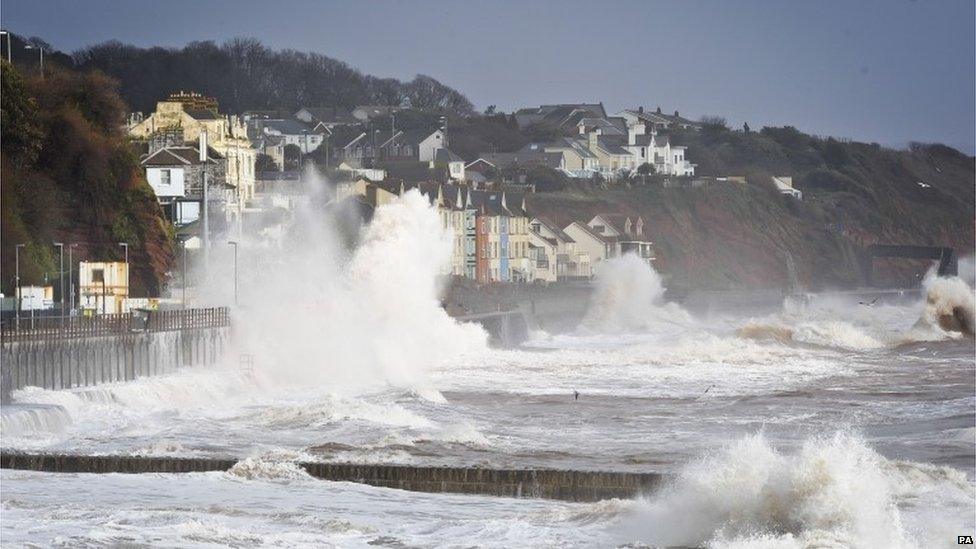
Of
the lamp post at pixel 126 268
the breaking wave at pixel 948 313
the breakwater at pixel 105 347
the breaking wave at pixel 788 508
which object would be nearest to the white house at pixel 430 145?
the breaking wave at pixel 948 313

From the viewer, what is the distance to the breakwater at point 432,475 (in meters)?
25.5

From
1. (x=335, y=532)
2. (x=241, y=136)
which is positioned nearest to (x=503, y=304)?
(x=241, y=136)

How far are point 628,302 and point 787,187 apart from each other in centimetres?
8535

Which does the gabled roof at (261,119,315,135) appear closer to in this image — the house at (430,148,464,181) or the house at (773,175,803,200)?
the house at (430,148,464,181)

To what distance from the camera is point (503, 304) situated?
74.4 m

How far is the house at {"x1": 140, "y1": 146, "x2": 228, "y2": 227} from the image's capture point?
65750mm

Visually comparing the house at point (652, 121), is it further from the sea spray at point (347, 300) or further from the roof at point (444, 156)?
the sea spray at point (347, 300)

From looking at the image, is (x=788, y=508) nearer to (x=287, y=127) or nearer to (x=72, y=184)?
(x=72, y=184)

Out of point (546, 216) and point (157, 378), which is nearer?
point (157, 378)

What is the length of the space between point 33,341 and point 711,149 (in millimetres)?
150928

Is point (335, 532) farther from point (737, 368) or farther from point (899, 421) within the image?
point (737, 368)

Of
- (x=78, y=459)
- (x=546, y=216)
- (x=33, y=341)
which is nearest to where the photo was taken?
(x=78, y=459)

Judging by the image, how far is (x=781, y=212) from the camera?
520 ft

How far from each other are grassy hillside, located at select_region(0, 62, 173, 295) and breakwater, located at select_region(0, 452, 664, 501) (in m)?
19.4
